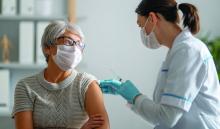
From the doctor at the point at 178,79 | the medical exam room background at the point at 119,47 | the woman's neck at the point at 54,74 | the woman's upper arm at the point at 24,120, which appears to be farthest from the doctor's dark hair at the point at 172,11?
the medical exam room background at the point at 119,47

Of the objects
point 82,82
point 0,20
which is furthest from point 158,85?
point 0,20

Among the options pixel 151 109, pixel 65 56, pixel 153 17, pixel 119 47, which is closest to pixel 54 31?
pixel 65 56

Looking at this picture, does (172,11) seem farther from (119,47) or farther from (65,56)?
(119,47)

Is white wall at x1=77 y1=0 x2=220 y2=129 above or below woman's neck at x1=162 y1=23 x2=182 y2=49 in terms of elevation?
below

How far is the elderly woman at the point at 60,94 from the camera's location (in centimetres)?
182

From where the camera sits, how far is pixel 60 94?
186 centimetres

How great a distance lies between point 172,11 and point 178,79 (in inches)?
12.7

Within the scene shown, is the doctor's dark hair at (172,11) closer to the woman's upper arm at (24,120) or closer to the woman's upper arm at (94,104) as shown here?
the woman's upper arm at (94,104)

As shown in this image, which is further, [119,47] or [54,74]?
[119,47]

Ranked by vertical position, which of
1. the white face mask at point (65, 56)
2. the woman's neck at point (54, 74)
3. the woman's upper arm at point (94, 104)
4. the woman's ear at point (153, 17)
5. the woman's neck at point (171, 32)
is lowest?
the woman's upper arm at point (94, 104)

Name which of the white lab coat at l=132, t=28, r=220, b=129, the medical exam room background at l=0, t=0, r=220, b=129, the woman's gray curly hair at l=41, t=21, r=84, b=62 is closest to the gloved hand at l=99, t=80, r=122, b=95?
the woman's gray curly hair at l=41, t=21, r=84, b=62

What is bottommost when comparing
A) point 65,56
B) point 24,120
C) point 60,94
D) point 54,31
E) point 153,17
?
point 24,120

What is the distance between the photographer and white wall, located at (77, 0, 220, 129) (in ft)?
10.7

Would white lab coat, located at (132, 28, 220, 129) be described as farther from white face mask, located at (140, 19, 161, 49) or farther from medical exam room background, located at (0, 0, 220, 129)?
medical exam room background, located at (0, 0, 220, 129)
